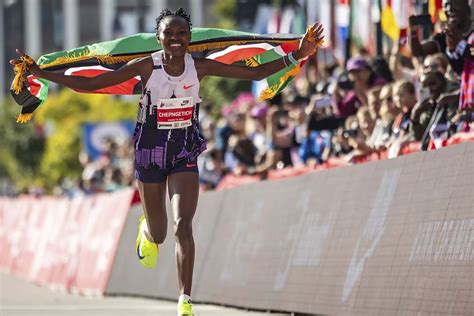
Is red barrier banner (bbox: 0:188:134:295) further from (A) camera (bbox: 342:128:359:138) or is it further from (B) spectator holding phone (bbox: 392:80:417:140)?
(B) spectator holding phone (bbox: 392:80:417:140)

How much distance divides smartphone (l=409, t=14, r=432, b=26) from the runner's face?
384cm

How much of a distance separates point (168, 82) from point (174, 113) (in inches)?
9.2

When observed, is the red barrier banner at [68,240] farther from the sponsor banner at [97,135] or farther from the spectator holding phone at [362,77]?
the sponsor banner at [97,135]

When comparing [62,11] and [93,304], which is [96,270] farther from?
[62,11]

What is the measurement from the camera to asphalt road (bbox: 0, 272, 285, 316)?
1380 cm

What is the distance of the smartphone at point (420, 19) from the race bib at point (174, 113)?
3663 millimetres

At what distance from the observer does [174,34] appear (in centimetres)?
1041

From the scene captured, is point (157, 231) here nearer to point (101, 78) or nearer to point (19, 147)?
point (101, 78)

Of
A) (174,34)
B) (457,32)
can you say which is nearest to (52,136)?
(457,32)

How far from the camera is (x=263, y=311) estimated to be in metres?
13.4

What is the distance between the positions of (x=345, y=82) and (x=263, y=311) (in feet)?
12.3

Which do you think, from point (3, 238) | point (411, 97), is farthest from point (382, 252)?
point (3, 238)

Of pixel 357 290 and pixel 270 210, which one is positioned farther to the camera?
pixel 270 210

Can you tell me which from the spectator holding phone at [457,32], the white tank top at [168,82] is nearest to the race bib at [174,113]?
the white tank top at [168,82]
